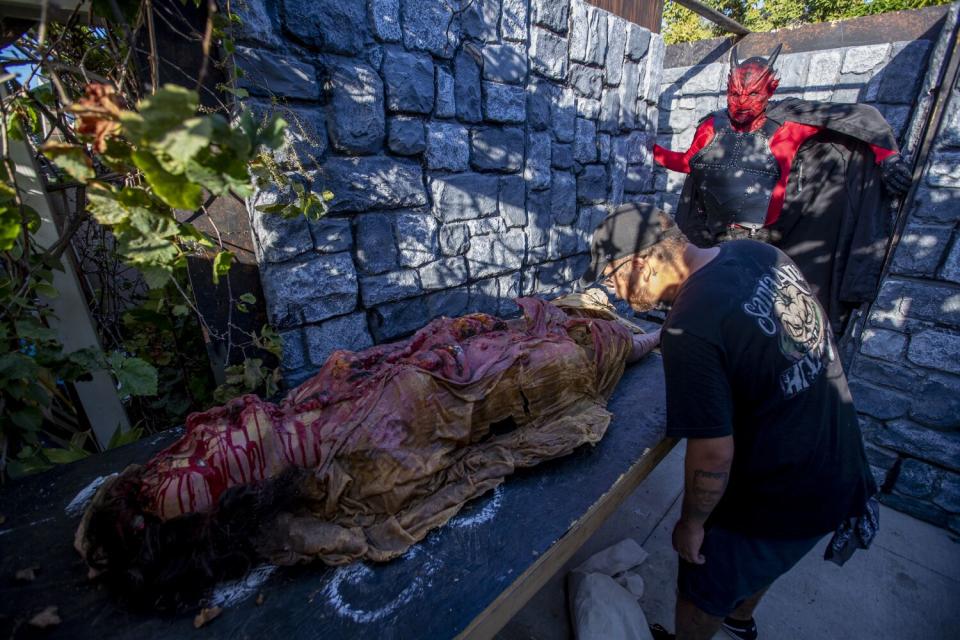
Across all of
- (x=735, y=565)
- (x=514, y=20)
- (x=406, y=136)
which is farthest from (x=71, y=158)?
(x=514, y=20)

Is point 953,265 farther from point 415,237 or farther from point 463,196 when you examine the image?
point 415,237

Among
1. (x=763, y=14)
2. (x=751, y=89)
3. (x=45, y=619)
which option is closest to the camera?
(x=45, y=619)

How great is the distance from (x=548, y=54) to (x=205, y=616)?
3455mm

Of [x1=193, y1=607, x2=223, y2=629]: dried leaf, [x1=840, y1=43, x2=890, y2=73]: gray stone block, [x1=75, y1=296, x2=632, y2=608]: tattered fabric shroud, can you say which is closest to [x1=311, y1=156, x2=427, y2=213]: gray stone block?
[x1=75, y1=296, x2=632, y2=608]: tattered fabric shroud

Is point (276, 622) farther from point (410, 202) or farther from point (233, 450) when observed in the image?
point (410, 202)

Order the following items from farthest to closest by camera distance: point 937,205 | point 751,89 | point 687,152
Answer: point 687,152 < point 751,89 < point 937,205

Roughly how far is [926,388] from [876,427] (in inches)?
16.0

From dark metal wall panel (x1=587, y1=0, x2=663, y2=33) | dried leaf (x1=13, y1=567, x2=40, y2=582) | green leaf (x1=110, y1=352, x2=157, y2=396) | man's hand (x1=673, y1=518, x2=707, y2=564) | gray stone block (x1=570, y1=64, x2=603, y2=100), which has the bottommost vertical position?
man's hand (x1=673, y1=518, x2=707, y2=564)

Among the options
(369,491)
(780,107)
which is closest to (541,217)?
(780,107)

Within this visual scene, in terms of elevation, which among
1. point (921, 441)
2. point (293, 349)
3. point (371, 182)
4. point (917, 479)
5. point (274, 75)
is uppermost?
point (274, 75)

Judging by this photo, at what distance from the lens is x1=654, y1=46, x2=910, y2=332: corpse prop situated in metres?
2.78

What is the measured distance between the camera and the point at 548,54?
303 cm

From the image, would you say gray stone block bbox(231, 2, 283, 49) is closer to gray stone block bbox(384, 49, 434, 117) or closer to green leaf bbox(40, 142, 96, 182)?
gray stone block bbox(384, 49, 434, 117)

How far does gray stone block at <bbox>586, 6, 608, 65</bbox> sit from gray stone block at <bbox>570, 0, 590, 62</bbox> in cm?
3
